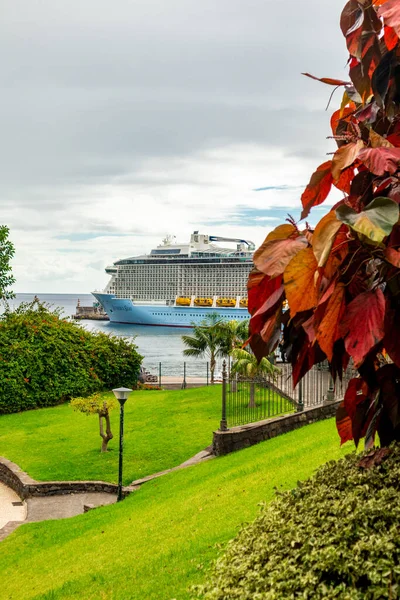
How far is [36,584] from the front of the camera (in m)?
4.35

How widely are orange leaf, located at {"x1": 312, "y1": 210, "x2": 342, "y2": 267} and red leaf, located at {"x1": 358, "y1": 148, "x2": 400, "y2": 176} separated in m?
0.14

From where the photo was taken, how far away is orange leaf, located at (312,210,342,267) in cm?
118

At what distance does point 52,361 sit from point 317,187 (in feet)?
49.0

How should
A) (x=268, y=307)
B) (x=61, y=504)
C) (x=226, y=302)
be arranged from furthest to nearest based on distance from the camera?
(x=226, y=302), (x=61, y=504), (x=268, y=307)

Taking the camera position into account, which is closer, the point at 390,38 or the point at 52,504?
the point at 390,38

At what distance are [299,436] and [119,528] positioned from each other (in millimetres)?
2920

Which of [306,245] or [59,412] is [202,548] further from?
[59,412]

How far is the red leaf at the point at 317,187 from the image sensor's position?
1.43 meters

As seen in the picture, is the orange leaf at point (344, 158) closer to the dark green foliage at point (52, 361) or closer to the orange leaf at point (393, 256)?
the orange leaf at point (393, 256)

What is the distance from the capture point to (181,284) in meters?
60.7

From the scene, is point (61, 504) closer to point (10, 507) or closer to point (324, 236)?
point (10, 507)

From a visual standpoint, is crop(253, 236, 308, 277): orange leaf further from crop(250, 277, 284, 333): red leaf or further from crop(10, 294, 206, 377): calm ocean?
crop(10, 294, 206, 377): calm ocean

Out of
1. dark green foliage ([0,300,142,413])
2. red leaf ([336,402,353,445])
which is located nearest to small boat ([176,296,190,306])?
dark green foliage ([0,300,142,413])

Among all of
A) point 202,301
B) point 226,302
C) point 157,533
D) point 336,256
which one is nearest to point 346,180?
point 336,256
